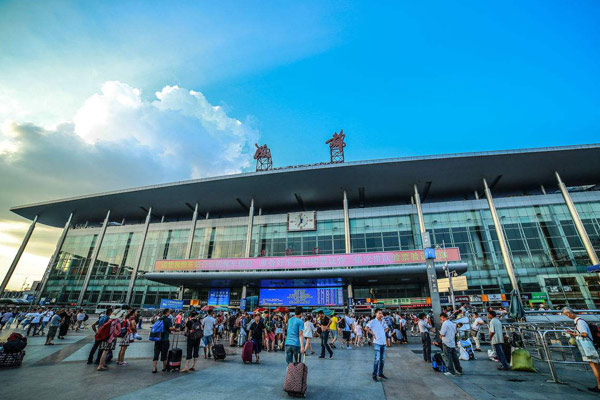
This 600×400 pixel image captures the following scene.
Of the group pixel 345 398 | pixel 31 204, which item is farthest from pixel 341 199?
pixel 31 204

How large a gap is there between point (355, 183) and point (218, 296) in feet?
84.6

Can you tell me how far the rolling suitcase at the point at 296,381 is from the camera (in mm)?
5686

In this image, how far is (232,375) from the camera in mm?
7809

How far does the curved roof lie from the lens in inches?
1321

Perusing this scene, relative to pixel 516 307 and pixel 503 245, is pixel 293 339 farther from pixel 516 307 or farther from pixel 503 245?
pixel 503 245

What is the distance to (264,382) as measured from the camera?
23.2 feet

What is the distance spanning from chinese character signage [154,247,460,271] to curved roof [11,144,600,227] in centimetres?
1095

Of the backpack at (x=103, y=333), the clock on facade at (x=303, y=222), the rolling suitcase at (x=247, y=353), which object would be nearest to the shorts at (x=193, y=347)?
the rolling suitcase at (x=247, y=353)

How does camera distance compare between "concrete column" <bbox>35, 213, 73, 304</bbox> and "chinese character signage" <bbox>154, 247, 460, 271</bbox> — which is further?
"concrete column" <bbox>35, 213, 73, 304</bbox>

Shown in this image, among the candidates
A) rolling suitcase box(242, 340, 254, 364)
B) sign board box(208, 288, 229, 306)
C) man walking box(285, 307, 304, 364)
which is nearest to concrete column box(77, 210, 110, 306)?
sign board box(208, 288, 229, 306)

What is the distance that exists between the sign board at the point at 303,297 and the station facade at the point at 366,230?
1680mm

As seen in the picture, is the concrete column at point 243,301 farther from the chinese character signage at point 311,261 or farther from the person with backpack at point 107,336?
the person with backpack at point 107,336

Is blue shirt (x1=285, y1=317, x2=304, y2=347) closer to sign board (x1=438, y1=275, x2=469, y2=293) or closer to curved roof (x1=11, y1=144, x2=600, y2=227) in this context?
sign board (x1=438, y1=275, x2=469, y2=293)

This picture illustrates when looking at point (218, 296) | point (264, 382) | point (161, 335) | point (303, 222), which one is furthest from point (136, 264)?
point (264, 382)
